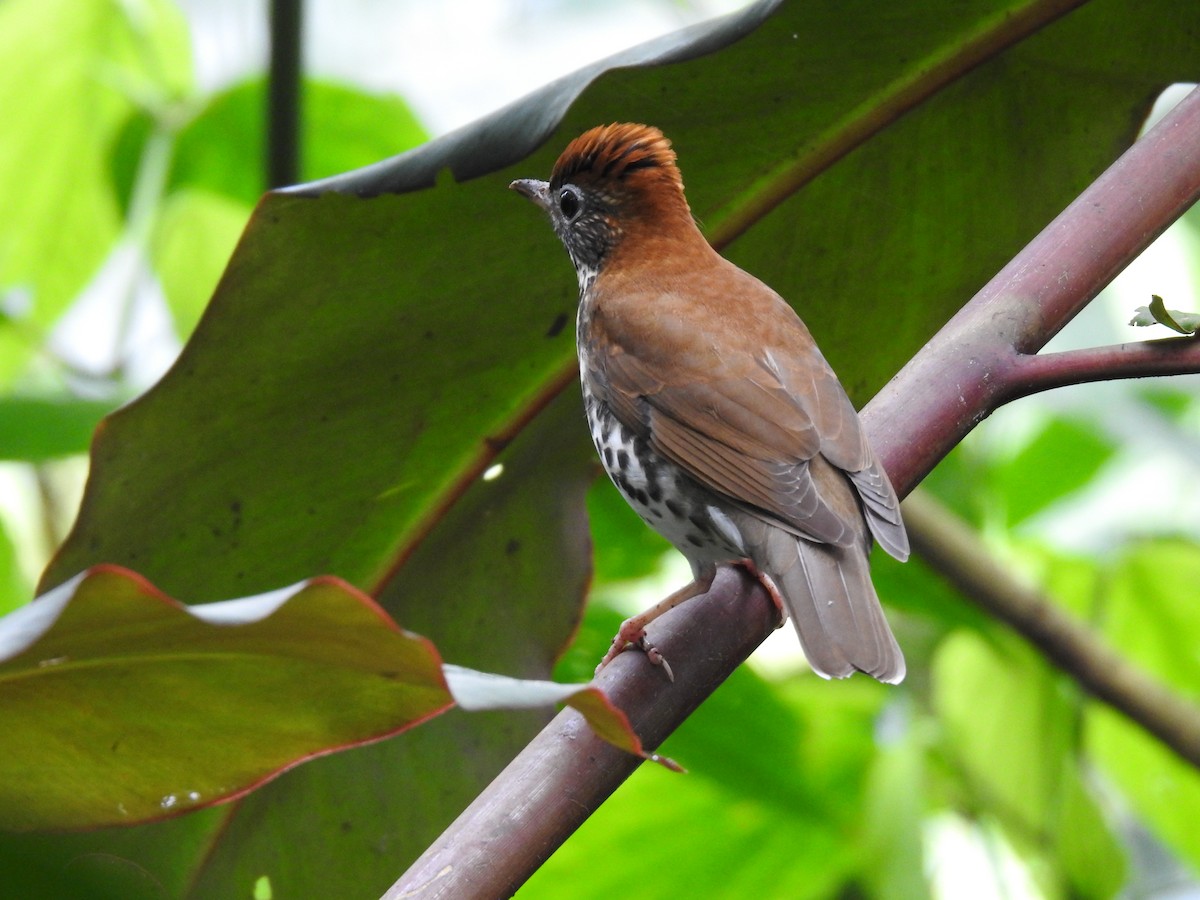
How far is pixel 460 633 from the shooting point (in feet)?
7.47

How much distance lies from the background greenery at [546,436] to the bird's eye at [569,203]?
77 mm

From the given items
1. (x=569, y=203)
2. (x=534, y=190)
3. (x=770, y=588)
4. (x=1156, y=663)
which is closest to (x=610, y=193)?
(x=569, y=203)

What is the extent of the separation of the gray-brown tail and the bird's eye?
66 cm

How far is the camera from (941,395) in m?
1.71

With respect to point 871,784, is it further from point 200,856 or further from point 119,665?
point 119,665

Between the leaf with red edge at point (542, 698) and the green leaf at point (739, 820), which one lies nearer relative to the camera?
the leaf with red edge at point (542, 698)

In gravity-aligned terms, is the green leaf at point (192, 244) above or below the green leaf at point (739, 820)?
above

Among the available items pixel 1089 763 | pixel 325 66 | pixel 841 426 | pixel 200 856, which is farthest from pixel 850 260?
pixel 325 66

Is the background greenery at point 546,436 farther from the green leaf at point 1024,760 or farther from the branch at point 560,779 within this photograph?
the branch at point 560,779

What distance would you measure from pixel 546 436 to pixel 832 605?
0.66 meters

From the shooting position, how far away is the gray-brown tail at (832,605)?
1871mm

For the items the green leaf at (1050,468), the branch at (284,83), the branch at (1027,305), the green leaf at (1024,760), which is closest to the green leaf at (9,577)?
the branch at (284,83)

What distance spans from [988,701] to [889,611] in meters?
0.50

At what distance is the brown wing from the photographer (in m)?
2.11
